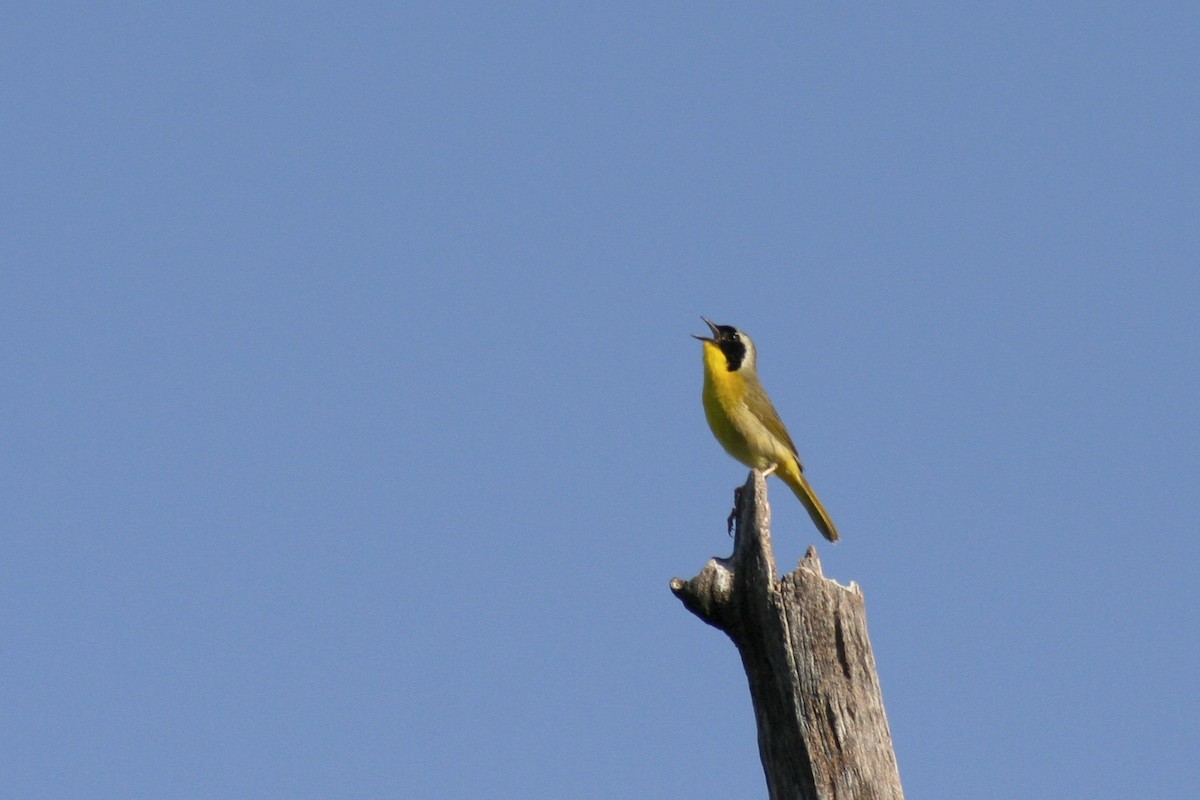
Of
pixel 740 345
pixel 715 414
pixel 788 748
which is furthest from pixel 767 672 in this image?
pixel 740 345

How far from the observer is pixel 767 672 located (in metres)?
6.25

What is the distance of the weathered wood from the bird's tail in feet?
19.8

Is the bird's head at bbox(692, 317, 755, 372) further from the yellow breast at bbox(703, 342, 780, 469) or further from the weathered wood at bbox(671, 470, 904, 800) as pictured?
the weathered wood at bbox(671, 470, 904, 800)

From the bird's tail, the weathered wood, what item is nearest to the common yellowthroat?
the bird's tail

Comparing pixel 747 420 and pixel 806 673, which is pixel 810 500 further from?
pixel 806 673

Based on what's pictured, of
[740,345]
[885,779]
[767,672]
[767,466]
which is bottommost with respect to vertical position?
[885,779]

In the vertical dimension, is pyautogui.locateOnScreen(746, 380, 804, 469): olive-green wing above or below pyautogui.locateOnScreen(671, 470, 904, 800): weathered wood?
above

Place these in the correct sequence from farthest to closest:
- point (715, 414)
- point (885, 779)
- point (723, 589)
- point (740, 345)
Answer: point (740, 345) → point (715, 414) → point (723, 589) → point (885, 779)

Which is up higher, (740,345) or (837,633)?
(740,345)

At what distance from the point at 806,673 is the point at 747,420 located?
6.04m

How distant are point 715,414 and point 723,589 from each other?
5680mm

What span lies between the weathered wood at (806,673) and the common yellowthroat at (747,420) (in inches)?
205

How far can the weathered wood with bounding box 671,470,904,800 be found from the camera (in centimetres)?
597

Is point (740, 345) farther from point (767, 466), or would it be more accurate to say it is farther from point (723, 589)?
point (723, 589)
